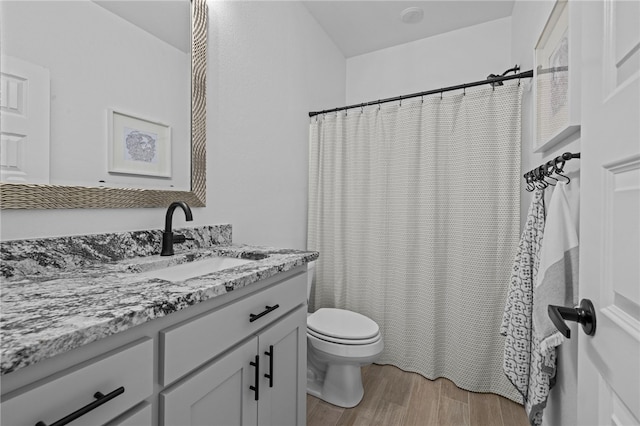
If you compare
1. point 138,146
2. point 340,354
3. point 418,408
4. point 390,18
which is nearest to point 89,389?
point 138,146

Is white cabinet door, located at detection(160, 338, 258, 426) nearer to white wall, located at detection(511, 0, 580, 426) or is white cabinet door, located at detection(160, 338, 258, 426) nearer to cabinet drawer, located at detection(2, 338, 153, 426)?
cabinet drawer, located at detection(2, 338, 153, 426)

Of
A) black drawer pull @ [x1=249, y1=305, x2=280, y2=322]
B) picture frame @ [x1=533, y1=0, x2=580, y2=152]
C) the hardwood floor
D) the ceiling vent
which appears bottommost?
the hardwood floor

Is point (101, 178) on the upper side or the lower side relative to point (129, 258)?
upper

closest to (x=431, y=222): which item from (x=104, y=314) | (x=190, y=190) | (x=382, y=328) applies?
(x=382, y=328)

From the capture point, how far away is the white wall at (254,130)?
1229 millimetres

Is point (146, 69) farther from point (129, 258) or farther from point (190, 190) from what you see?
point (129, 258)

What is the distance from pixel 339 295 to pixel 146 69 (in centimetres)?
180

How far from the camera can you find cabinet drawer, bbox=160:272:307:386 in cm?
71

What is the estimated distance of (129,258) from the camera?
45.1 inches

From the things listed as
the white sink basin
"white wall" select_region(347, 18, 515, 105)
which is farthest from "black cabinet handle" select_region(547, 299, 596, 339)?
"white wall" select_region(347, 18, 515, 105)

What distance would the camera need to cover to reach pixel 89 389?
1.83ft

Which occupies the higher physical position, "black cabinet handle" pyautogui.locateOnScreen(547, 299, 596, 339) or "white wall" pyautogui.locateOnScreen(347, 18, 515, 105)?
"white wall" pyautogui.locateOnScreen(347, 18, 515, 105)

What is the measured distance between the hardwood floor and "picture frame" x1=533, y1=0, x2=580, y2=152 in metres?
1.41

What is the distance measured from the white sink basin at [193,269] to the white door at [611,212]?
1.06 m
